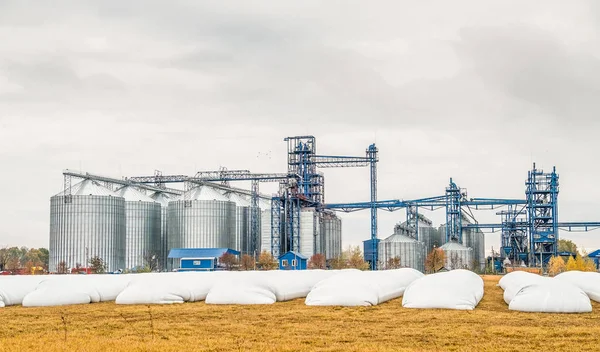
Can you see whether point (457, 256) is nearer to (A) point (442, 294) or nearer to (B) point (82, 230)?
(B) point (82, 230)

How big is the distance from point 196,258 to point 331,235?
1994 cm

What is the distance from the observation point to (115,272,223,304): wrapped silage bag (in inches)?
1027

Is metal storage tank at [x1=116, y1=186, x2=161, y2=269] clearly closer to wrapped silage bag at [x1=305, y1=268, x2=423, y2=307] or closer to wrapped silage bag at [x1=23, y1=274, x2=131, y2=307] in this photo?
wrapped silage bag at [x1=23, y1=274, x2=131, y2=307]

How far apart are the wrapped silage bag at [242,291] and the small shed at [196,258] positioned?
50731 mm

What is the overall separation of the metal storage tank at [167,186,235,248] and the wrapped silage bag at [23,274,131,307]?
55.0 m

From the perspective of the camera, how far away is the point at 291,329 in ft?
57.7

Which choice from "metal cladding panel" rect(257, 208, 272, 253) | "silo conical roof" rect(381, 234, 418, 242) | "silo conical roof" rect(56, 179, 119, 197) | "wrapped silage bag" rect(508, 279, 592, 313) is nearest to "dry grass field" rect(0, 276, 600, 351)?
"wrapped silage bag" rect(508, 279, 592, 313)

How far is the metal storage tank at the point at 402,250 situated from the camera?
84188mm

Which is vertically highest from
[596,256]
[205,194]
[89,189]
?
[89,189]

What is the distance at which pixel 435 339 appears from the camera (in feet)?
51.5

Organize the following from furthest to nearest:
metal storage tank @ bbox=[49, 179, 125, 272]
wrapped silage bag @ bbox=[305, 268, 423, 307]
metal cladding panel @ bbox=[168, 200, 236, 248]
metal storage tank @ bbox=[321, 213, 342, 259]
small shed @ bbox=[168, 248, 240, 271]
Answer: metal storage tank @ bbox=[321, 213, 342, 259] → metal cladding panel @ bbox=[168, 200, 236, 248] → metal storage tank @ bbox=[49, 179, 125, 272] → small shed @ bbox=[168, 248, 240, 271] → wrapped silage bag @ bbox=[305, 268, 423, 307]

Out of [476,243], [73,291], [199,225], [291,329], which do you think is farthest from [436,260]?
[291,329]

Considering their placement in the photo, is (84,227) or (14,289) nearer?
(14,289)

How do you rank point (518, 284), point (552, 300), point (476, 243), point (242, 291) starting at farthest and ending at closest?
point (476, 243)
point (518, 284)
point (242, 291)
point (552, 300)
